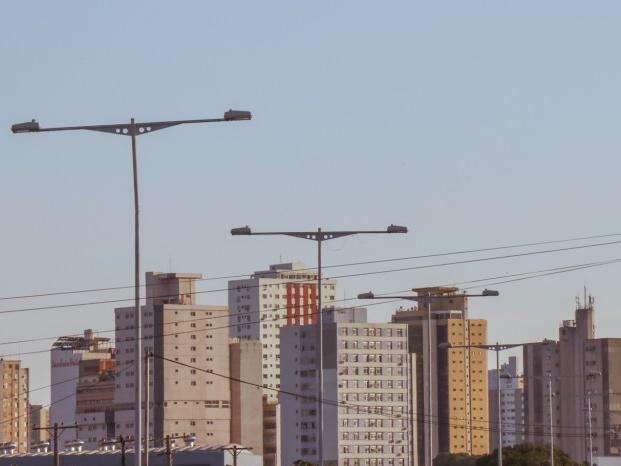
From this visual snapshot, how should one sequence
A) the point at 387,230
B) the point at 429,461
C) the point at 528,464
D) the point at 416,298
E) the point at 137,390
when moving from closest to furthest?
the point at 137,390
the point at 387,230
the point at 416,298
the point at 429,461
the point at 528,464

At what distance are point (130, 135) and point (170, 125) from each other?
1339 mm

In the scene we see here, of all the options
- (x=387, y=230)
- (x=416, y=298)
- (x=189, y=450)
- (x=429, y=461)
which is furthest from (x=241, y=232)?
(x=189, y=450)

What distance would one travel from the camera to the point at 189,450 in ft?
623

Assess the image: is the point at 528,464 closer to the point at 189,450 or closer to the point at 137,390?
the point at 189,450

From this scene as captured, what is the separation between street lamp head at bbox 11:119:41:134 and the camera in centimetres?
5712

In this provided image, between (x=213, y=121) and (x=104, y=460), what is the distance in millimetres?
136430

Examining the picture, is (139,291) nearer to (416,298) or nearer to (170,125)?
(170,125)

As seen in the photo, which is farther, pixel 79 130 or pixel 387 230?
pixel 387 230

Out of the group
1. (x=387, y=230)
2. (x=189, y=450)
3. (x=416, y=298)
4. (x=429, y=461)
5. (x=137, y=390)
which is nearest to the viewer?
(x=137, y=390)

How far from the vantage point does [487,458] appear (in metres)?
175

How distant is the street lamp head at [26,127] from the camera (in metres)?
57.1

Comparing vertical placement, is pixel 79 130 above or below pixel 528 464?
above

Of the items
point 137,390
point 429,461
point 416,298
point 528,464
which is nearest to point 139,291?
point 137,390

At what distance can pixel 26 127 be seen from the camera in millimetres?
57281
